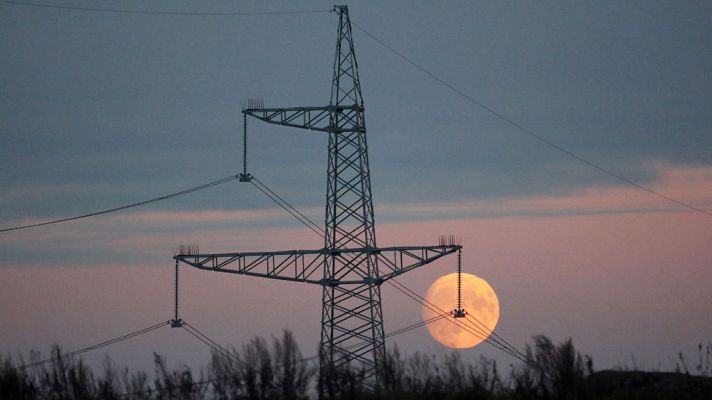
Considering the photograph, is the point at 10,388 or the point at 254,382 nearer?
the point at 254,382

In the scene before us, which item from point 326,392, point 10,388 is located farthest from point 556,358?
point 10,388

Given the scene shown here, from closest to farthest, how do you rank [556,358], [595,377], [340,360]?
[556,358], [595,377], [340,360]

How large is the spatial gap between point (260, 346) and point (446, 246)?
12204mm

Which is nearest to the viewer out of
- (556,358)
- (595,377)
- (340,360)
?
(556,358)

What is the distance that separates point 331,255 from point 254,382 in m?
11.3

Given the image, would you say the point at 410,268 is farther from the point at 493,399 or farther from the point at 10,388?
the point at 10,388

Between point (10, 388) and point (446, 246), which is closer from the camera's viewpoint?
point (10, 388)

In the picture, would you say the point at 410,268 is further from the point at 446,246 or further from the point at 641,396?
the point at 641,396

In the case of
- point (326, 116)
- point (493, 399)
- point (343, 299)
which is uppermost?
point (326, 116)

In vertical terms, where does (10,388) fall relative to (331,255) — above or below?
below

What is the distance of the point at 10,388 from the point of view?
57062 mm

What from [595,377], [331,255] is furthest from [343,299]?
[595,377]

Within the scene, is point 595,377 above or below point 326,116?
below

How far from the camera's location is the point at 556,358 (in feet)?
168
